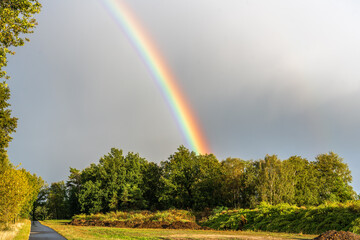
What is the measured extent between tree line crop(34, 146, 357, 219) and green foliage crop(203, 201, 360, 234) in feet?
27.9

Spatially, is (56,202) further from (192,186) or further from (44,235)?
(44,235)

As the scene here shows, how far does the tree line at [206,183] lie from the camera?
4141cm

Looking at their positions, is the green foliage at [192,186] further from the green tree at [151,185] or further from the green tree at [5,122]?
the green tree at [5,122]

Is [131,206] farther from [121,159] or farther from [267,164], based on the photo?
[267,164]

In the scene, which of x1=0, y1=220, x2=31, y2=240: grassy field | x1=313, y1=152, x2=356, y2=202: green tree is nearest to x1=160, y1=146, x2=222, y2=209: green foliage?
x1=313, y1=152, x2=356, y2=202: green tree

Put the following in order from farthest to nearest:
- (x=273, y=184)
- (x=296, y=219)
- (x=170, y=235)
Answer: (x=273, y=184), (x=296, y=219), (x=170, y=235)

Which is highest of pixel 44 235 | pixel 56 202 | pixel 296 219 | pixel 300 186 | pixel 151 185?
pixel 151 185

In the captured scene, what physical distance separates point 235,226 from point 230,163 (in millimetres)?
19958

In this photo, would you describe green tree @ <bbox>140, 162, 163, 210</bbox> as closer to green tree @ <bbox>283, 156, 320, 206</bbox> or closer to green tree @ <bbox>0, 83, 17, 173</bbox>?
green tree @ <bbox>283, 156, 320, 206</bbox>

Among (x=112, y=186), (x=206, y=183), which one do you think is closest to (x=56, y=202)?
(x=112, y=186)

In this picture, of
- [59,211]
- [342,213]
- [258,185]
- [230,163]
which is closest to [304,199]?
[258,185]

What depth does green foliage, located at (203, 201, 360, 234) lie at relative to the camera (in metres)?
23.3

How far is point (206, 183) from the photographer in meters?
52.6

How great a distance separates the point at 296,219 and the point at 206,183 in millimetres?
25978
